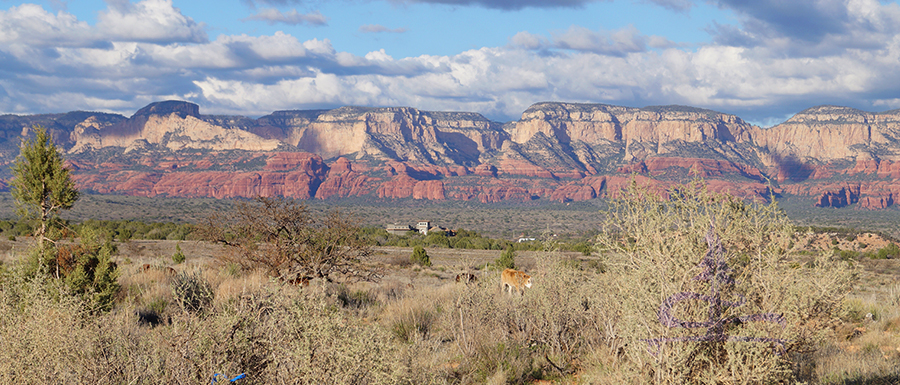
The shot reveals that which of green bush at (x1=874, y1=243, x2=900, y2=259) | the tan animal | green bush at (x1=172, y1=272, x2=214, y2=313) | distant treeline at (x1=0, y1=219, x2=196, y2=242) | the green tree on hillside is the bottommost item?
green bush at (x1=874, y1=243, x2=900, y2=259)

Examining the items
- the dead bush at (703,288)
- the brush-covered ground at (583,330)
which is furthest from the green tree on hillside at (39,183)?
the dead bush at (703,288)

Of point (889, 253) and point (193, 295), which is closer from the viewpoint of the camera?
point (193, 295)

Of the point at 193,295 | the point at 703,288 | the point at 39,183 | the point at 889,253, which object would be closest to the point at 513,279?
the point at 193,295

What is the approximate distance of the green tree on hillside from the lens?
12.5 metres

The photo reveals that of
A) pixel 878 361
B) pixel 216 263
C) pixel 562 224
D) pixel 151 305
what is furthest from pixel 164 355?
pixel 562 224

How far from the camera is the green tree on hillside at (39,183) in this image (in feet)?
41.0

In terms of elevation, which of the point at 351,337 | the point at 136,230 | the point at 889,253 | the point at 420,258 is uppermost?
the point at 351,337

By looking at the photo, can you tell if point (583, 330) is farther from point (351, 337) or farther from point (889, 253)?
point (889, 253)

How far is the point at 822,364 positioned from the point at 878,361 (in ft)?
3.05

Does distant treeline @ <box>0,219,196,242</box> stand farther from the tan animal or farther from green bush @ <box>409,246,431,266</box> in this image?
the tan animal

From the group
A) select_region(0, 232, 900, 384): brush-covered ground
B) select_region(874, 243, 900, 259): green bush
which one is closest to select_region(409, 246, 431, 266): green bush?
select_region(0, 232, 900, 384): brush-covered ground

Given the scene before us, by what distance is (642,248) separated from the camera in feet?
18.8

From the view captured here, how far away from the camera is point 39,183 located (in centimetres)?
1257

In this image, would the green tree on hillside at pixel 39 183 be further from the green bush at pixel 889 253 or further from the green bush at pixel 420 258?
the green bush at pixel 889 253
